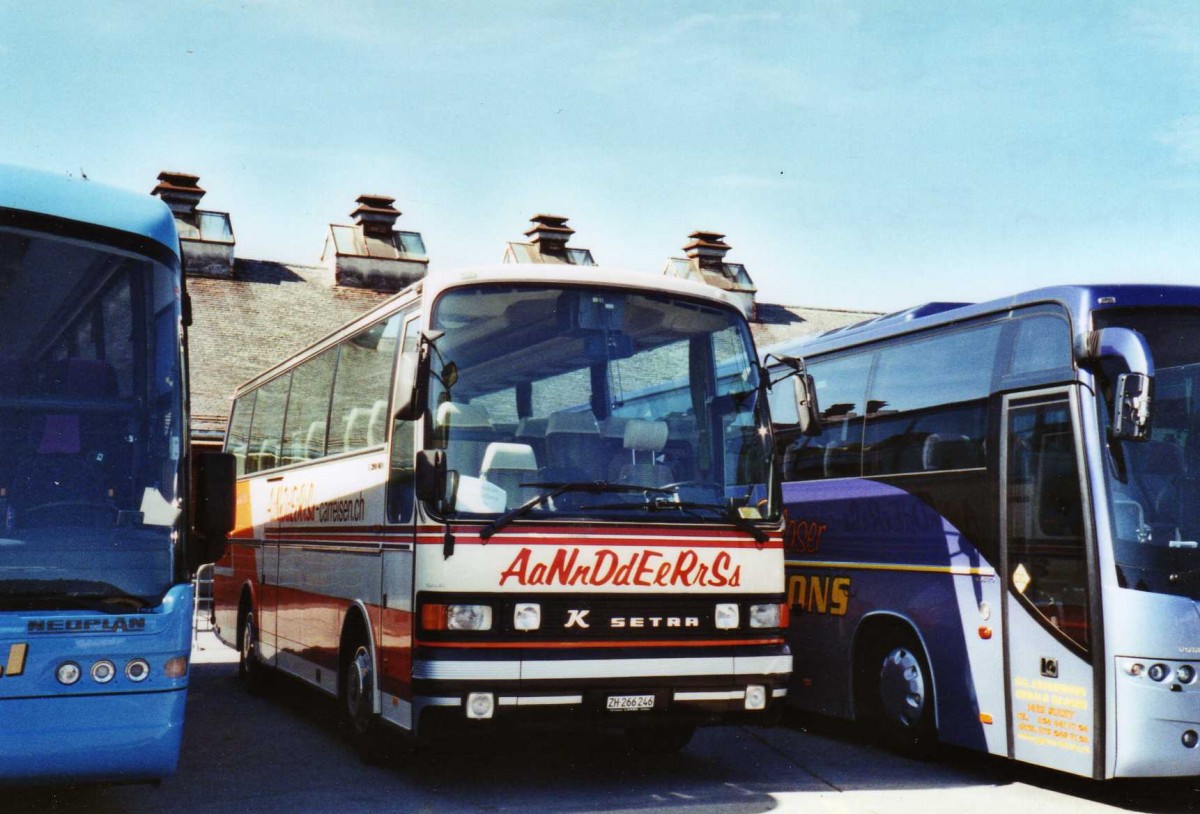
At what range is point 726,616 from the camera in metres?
8.41

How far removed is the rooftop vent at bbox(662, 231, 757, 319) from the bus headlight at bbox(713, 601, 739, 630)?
29.8 metres

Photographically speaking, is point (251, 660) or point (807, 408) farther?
point (251, 660)

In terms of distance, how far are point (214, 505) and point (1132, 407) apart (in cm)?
508

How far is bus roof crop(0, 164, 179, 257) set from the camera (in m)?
7.03

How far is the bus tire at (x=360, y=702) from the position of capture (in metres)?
8.98

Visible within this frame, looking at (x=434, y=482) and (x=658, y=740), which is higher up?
(x=434, y=482)

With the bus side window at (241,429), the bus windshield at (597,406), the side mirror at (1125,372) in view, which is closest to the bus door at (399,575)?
the bus windshield at (597,406)

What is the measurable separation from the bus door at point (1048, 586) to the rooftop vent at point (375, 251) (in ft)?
84.6

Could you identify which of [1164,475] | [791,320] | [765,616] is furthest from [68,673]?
[791,320]

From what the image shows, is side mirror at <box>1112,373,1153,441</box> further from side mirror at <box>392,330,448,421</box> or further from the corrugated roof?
the corrugated roof

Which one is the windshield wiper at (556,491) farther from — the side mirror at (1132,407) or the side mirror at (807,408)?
the side mirror at (1132,407)

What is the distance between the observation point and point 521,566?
791 centimetres

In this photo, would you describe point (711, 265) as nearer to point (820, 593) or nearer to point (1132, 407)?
point (820, 593)

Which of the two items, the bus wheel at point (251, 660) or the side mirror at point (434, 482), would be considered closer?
the side mirror at point (434, 482)
